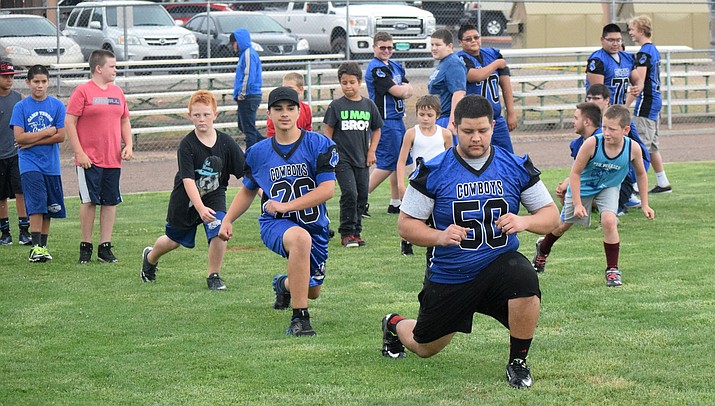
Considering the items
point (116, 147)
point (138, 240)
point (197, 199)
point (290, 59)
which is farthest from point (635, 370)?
point (290, 59)

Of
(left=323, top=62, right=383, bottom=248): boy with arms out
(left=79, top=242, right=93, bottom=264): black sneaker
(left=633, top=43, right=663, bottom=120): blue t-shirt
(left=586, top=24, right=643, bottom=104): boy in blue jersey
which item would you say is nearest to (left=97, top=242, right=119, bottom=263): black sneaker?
(left=79, top=242, right=93, bottom=264): black sneaker

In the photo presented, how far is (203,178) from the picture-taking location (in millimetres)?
8336

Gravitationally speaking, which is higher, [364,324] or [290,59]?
[290,59]

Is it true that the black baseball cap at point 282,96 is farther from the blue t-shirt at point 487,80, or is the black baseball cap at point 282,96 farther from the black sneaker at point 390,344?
the blue t-shirt at point 487,80

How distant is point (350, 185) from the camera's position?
10.4 meters

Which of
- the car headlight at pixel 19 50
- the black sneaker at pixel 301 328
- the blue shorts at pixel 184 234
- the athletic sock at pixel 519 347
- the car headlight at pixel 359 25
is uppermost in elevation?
the car headlight at pixel 359 25

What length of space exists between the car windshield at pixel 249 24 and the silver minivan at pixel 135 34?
928 millimetres

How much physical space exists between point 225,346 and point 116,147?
386 cm

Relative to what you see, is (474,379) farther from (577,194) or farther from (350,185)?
(350,185)

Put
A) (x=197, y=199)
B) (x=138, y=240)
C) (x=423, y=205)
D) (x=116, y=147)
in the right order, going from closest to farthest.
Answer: (x=423, y=205) < (x=197, y=199) < (x=116, y=147) < (x=138, y=240)

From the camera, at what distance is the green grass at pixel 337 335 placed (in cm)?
558

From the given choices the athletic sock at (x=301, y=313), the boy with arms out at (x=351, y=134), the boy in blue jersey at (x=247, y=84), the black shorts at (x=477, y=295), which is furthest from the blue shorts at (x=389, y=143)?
the black shorts at (x=477, y=295)

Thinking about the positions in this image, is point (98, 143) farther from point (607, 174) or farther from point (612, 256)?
point (612, 256)

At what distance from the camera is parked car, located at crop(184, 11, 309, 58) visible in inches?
895
